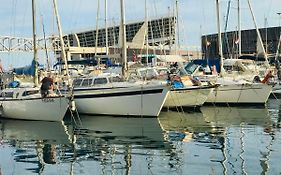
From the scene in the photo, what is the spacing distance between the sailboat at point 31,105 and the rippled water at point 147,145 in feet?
1.85

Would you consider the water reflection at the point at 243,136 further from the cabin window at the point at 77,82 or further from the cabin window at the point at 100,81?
the cabin window at the point at 77,82

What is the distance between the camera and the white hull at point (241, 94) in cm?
3195

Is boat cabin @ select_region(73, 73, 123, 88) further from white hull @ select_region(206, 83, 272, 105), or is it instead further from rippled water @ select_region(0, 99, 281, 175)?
white hull @ select_region(206, 83, 272, 105)

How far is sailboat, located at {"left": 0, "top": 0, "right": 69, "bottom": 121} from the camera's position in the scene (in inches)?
990

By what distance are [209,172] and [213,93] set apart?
19860 millimetres

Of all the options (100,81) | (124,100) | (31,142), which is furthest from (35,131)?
(100,81)

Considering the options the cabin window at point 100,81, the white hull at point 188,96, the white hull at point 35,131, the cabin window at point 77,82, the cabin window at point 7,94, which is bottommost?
the white hull at point 35,131

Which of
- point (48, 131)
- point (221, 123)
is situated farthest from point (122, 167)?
point (221, 123)

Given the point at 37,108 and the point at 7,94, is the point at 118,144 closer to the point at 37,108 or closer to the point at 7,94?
the point at 37,108

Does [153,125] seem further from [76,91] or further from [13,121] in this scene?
[13,121]

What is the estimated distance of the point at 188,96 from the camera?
29.2m

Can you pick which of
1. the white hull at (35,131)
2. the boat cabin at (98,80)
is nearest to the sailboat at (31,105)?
the white hull at (35,131)

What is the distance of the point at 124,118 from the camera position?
86.5 feet

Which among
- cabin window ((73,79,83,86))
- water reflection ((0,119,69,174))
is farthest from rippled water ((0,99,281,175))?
cabin window ((73,79,83,86))
